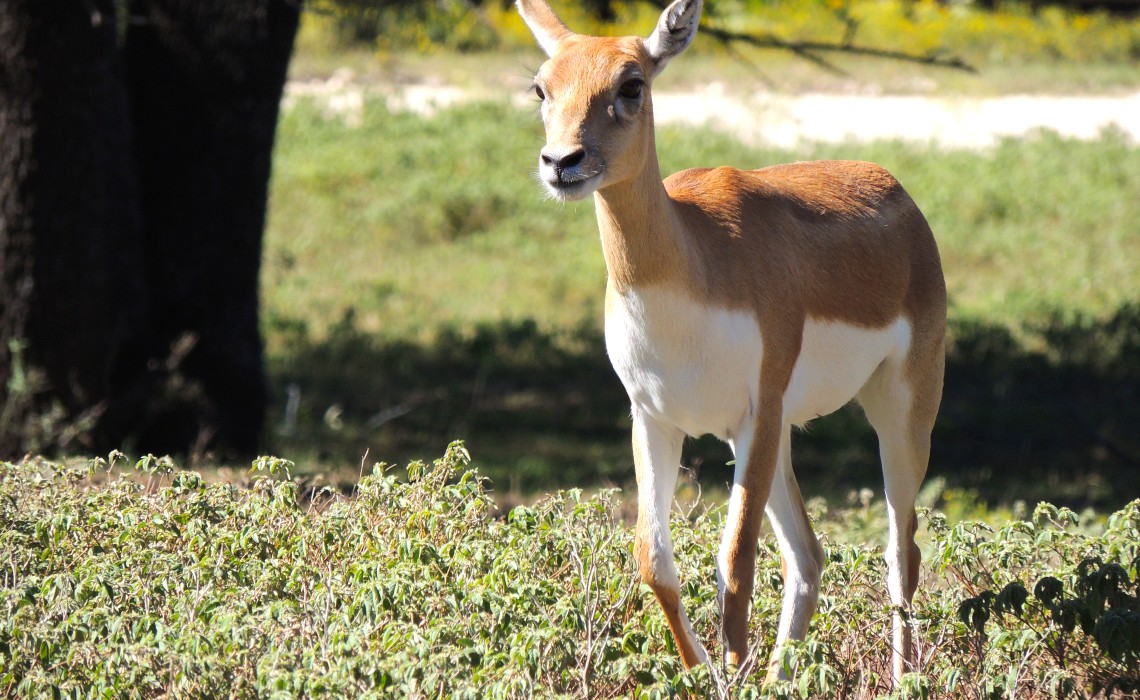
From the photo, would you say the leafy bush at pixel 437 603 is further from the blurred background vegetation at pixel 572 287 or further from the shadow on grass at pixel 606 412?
the shadow on grass at pixel 606 412

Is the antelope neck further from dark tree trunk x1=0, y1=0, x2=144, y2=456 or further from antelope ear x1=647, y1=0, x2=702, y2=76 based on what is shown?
dark tree trunk x1=0, y1=0, x2=144, y2=456

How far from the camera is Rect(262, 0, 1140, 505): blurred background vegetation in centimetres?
861

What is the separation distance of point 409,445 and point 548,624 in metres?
4.93

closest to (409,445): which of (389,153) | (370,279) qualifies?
(370,279)

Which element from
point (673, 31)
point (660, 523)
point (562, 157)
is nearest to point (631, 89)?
point (673, 31)

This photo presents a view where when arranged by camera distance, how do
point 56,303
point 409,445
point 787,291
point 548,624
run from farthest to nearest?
1. point 409,445
2. point 56,303
3. point 787,291
4. point 548,624

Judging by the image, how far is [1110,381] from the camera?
10000mm

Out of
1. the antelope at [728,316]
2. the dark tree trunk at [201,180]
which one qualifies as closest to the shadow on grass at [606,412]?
the dark tree trunk at [201,180]

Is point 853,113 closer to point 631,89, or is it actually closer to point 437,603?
point 631,89

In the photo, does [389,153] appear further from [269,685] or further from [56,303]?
[269,685]

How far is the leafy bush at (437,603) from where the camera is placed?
3494mm

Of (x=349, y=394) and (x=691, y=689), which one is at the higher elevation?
(x=691, y=689)

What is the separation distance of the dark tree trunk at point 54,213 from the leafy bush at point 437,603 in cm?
235

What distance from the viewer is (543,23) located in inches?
167
